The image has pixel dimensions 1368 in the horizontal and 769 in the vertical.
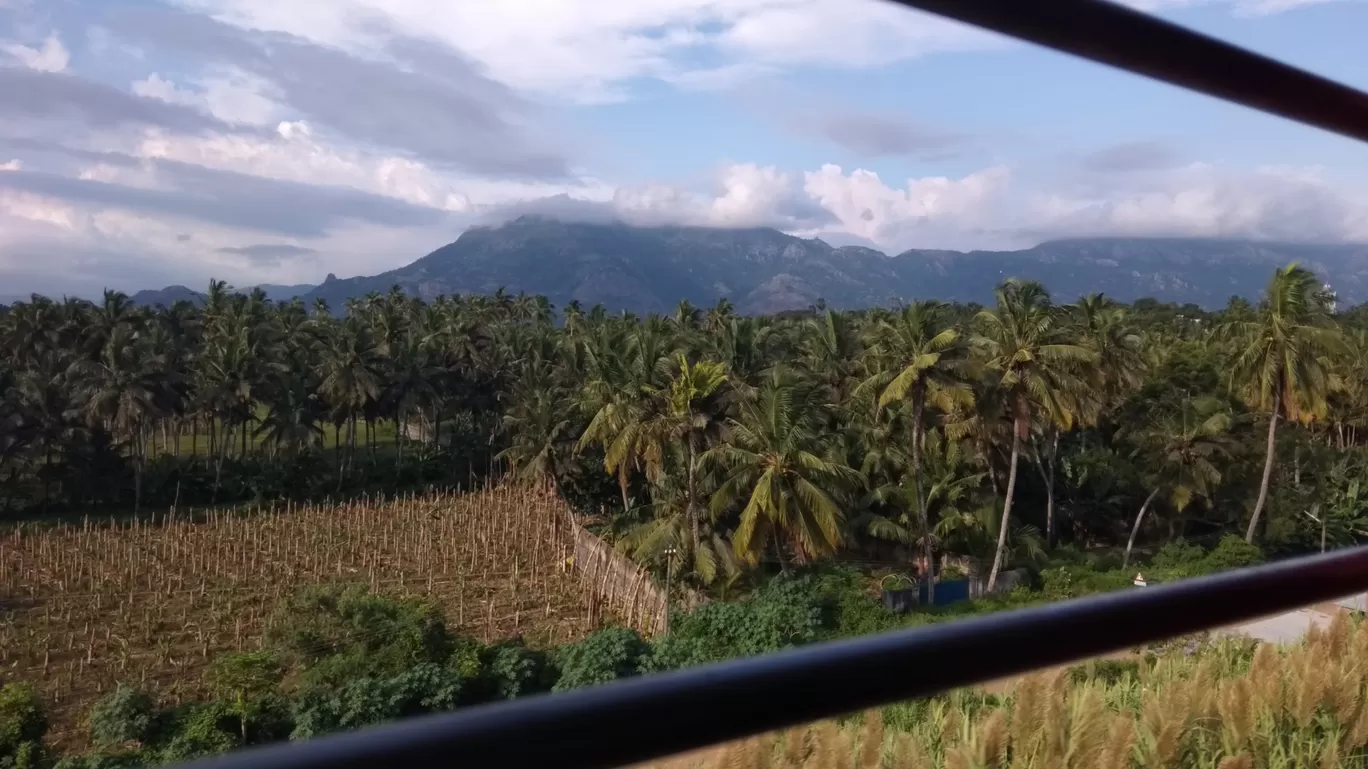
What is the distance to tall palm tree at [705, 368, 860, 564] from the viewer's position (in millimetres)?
13359

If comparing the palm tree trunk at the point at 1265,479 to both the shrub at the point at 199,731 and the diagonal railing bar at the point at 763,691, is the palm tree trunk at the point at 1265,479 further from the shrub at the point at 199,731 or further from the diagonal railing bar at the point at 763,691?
the diagonal railing bar at the point at 763,691

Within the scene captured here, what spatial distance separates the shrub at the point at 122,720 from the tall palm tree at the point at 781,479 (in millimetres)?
7402

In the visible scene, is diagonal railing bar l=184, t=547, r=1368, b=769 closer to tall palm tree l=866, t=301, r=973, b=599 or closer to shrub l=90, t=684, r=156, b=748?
shrub l=90, t=684, r=156, b=748

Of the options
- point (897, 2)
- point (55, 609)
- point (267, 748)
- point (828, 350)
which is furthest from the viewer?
point (828, 350)

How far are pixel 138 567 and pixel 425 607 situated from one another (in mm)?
9034

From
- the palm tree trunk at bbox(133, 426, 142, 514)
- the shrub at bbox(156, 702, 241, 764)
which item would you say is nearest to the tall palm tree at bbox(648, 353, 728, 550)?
the shrub at bbox(156, 702, 241, 764)

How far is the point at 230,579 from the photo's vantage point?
1836 centimetres

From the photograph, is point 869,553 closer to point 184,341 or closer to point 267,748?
point 267,748

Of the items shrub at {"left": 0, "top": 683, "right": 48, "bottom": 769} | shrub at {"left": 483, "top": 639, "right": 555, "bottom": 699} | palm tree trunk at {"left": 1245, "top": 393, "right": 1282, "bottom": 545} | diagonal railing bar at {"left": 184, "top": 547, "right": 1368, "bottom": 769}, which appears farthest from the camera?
palm tree trunk at {"left": 1245, "top": 393, "right": 1282, "bottom": 545}

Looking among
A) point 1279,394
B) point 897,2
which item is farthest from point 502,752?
point 1279,394

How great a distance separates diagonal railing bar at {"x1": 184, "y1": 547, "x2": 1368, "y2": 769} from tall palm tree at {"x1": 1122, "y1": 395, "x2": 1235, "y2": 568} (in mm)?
21880

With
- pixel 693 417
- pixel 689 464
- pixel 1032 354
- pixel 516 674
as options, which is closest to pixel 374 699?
pixel 516 674

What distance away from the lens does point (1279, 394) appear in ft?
58.8

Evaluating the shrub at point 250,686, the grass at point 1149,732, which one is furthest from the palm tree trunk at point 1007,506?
the grass at point 1149,732
